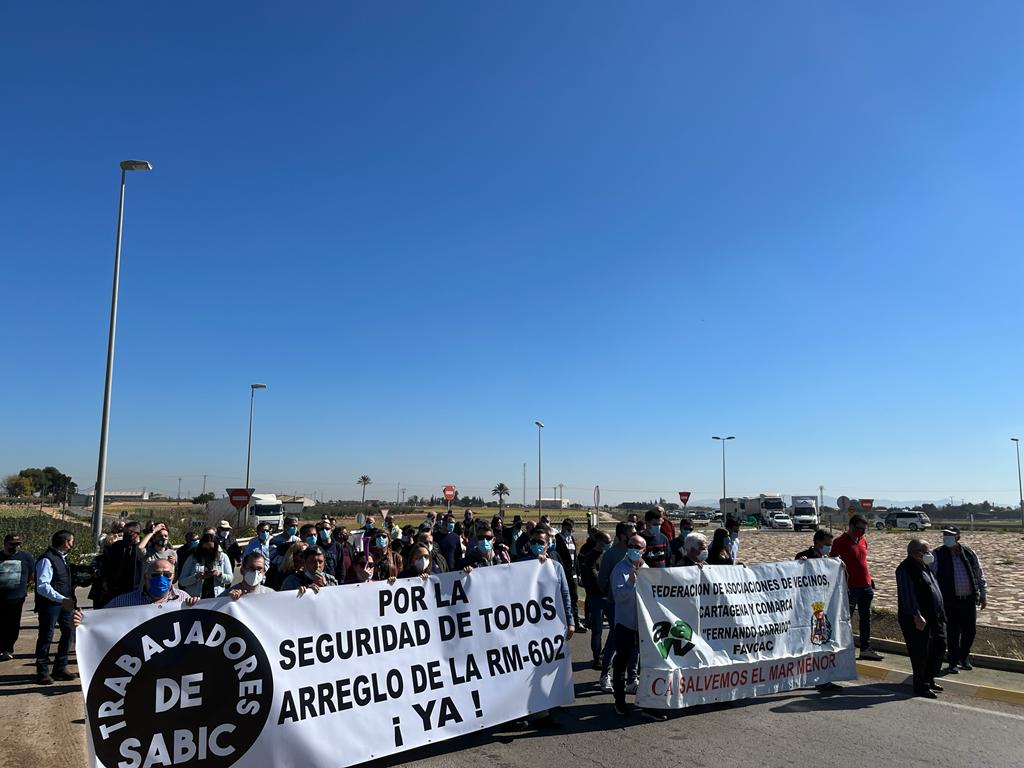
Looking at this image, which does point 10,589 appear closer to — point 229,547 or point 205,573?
point 205,573

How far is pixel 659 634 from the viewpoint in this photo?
6859 millimetres

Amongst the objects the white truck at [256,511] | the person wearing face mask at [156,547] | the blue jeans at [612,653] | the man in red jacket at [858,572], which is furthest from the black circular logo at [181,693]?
the white truck at [256,511]

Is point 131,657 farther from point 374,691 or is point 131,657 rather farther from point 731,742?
point 731,742

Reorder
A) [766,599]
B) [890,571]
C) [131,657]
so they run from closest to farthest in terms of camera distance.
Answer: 1. [131,657]
2. [766,599]
3. [890,571]

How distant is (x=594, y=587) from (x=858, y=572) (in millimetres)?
3663

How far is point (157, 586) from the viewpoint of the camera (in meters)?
6.05

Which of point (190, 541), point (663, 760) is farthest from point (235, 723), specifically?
point (190, 541)

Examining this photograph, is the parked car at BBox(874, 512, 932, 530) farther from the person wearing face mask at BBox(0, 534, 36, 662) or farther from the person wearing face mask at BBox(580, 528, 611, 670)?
the person wearing face mask at BBox(0, 534, 36, 662)

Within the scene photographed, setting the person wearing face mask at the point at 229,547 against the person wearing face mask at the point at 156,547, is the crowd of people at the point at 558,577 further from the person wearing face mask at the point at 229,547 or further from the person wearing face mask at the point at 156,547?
the person wearing face mask at the point at 229,547

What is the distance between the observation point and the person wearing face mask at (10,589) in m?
8.87

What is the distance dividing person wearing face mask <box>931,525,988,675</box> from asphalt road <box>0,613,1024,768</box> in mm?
1313

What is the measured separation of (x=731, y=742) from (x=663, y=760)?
824 millimetres

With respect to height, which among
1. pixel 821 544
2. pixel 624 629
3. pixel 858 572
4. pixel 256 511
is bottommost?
pixel 256 511

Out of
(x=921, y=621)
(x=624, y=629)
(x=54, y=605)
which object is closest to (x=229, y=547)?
(x=54, y=605)
